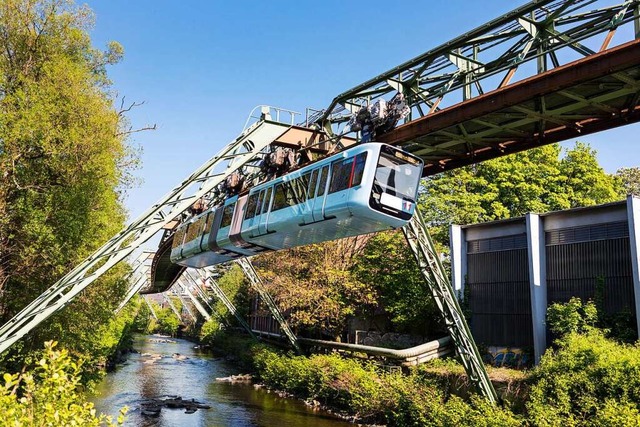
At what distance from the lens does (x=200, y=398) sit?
2781cm

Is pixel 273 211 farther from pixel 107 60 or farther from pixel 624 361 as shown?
pixel 624 361

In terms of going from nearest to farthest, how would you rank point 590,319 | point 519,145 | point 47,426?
point 47,426 → point 519,145 → point 590,319

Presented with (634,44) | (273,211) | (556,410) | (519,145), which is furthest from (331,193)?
(556,410)

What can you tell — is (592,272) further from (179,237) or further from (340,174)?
(179,237)

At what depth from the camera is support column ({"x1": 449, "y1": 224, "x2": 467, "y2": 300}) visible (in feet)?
82.4

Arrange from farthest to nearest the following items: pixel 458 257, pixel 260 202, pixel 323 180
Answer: pixel 458 257
pixel 260 202
pixel 323 180

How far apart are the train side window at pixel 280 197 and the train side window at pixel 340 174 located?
2504 millimetres

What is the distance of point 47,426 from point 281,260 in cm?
2800

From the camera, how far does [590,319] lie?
1917cm

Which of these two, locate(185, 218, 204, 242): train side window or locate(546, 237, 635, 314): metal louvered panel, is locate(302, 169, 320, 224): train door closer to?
locate(185, 218, 204, 242): train side window

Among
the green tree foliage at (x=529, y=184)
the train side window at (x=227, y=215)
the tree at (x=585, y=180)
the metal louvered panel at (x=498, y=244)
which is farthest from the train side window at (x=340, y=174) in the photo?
the tree at (x=585, y=180)

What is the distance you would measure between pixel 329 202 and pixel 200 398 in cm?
1819

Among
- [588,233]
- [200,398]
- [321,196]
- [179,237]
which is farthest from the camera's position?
[200,398]

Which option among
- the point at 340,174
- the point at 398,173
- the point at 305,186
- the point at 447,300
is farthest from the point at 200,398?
the point at 398,173
